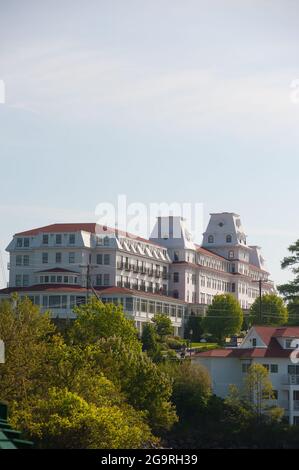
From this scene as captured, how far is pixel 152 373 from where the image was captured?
2267 inches

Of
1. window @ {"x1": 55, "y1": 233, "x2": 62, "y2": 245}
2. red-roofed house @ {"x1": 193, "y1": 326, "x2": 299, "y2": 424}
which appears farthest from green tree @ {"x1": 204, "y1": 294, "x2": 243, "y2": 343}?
red-roofed house @ {"x1": 193, "y1": 326, "x2": 299, "y2": 424}

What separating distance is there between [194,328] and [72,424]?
202 feet

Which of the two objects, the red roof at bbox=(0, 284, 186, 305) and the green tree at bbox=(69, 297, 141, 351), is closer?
the green tree at bbox=(69, 297, 141, 351)

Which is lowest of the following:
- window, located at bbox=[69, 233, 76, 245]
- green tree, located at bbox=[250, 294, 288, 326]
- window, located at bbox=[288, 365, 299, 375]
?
window, located at bbox=[288, 365, 299, 375]

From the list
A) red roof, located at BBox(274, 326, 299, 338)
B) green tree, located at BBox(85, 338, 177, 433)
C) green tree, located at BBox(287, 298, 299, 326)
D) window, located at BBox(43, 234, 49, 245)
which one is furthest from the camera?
window, located at BBox(43, 234, 49, 245)

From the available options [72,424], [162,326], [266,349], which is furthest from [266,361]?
[72,424]

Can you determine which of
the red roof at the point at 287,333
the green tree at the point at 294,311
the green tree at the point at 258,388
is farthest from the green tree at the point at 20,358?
the green tree at the point at 294,311

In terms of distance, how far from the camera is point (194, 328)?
104 m

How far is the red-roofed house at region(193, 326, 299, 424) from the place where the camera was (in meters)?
68.5

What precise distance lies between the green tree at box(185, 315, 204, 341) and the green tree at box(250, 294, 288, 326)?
5.69m

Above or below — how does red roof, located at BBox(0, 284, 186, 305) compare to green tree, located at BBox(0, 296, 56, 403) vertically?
above

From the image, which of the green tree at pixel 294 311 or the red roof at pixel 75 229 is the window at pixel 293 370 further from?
the red roof at pixel 75 229

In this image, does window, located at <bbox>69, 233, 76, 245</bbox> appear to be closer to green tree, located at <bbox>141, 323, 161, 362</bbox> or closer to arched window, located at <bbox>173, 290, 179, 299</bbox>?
green tree, located at <bbox>141, 323, 161, 362</bbox>
